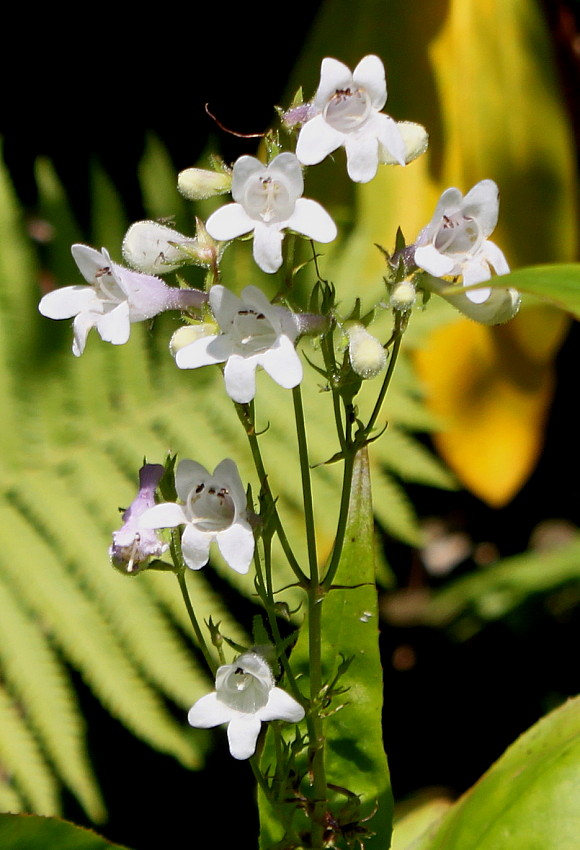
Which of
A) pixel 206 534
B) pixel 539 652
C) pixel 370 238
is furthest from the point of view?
pixel 539 652

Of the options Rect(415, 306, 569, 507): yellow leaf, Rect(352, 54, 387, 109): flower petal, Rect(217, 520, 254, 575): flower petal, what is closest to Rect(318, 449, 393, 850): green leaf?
Rect(217, 520, 254, 575): flower petal

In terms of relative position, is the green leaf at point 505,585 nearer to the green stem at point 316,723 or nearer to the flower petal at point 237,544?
the green stem at point 316,723

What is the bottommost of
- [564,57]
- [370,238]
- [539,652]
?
[539,652]

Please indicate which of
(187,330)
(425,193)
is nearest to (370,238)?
(425,193)

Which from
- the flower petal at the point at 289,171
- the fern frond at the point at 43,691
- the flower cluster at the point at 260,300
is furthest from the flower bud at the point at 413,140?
the fern frond at the point at 43,691

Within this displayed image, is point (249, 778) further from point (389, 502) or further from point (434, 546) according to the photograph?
point (434, 546)
